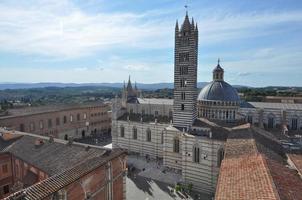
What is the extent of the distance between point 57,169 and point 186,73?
20300 millimetres

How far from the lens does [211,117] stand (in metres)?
33.4

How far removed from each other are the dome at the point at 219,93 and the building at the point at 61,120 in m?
31.9

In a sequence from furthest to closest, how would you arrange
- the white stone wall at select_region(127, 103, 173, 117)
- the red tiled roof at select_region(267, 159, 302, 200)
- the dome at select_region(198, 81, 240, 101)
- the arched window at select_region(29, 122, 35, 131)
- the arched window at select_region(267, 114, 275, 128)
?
the arched window at select_region(29, 122, 35, 131) < the white stone wall at select_region(127, 103, 173, 117) < the arched window at select_region(267, 114, 275, 128) < the dome at select_region(198, 81, 240, 101) < the red tiled roof at select_region(267, 159, 302, 200)

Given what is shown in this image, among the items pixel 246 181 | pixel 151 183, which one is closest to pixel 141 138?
pixel 151 183

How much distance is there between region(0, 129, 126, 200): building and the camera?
1347cm

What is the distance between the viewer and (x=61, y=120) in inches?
2037

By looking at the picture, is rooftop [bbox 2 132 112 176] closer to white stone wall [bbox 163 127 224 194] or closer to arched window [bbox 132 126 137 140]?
white stone wall [bbox 163 127 224 194]

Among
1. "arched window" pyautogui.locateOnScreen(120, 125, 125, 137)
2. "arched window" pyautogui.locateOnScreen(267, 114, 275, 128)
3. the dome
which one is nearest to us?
the dome

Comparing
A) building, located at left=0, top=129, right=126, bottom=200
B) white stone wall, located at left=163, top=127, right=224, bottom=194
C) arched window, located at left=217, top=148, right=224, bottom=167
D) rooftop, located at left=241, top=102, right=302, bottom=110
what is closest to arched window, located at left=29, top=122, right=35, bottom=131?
building, located at left=0, top=129, right=126, bottom=200

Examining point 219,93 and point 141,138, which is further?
point 141,138

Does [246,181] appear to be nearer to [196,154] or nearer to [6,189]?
[196,154]

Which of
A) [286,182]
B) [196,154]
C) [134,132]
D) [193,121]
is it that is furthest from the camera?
[134,132]

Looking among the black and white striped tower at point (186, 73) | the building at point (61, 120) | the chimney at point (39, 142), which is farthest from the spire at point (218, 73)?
the building at point (61, 120)

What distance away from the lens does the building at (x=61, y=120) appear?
4397 cm
